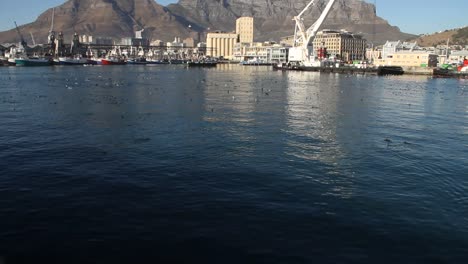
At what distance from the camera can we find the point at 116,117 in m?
26.8

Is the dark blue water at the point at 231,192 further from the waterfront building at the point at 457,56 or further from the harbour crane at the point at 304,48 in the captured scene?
the waterfront building at the point at 457,56

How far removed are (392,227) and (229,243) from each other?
408 centimetres

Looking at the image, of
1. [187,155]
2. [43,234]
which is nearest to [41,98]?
[187,155]

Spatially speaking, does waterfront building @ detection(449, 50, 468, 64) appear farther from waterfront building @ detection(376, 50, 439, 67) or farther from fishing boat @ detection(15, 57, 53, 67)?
fishing boat @ detection(15, 57, 53, 67)

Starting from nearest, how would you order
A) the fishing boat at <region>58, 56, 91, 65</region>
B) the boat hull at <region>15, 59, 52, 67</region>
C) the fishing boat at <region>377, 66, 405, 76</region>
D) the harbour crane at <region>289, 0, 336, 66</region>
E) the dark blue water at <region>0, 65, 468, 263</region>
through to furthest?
the dark blue water at <region>0, 65, 468, 263</region> < the fishing boat at <region>377, 66, 405, 76</region> < the harbour crane at <region>289, 0, 336, 66</region> < the boat hull at <region>15, 59, 52, 67</region> < the fishing boat at <region>58, 56, 91, 65</region>

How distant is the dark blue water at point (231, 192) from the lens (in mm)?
8625

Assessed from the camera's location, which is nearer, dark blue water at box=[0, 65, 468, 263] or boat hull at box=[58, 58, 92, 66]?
dark blue water at box=[0, 65, 468, 263]

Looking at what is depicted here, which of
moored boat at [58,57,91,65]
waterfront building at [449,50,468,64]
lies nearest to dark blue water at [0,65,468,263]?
waterfront building at [449,50,468,64]

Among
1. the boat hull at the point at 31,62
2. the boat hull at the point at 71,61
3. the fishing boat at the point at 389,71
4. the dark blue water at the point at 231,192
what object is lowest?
the dark blue water at the point at 231,192

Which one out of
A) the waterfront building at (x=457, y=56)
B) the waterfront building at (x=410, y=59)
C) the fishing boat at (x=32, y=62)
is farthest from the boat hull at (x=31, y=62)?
the waterfront building at (x=457, y=56)

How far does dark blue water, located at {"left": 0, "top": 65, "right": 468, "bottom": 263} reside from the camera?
8625mm

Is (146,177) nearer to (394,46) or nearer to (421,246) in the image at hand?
(421,246)

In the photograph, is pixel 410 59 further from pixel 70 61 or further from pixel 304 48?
pixel 70 61

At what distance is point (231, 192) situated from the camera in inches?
479
